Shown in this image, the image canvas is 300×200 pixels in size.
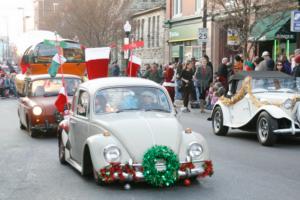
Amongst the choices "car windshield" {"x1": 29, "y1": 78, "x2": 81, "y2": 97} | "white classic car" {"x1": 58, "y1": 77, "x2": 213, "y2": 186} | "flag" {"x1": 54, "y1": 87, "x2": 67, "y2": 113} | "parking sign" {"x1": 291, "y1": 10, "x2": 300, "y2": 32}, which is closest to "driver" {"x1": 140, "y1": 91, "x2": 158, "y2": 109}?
"white classic car" {"x1": 58, "y1": 77, "x2": 213, "y2": 186}

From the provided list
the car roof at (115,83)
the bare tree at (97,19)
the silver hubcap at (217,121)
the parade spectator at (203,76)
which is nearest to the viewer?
the car roof at (115,83)

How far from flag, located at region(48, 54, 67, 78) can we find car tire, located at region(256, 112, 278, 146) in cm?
442

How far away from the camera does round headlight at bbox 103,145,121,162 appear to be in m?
7.73

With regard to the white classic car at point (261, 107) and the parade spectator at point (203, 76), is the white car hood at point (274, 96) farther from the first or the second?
the parade spectator at point (203, 76)

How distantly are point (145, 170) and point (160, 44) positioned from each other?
3805 centimetres

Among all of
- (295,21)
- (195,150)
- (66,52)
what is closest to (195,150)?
(195,150)

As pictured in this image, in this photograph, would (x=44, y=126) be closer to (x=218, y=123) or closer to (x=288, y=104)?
(x=218, y=123)

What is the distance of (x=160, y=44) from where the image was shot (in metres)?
45.3

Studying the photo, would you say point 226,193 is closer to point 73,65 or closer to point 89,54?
point 89,54

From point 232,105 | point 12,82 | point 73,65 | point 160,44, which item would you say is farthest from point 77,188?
point 160,44

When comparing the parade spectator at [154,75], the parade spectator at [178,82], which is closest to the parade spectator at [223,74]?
the parade spectator at [178,82]

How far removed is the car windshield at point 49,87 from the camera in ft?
49.2

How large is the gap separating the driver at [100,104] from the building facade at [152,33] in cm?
3448

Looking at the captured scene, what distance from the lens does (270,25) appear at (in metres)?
24.5
